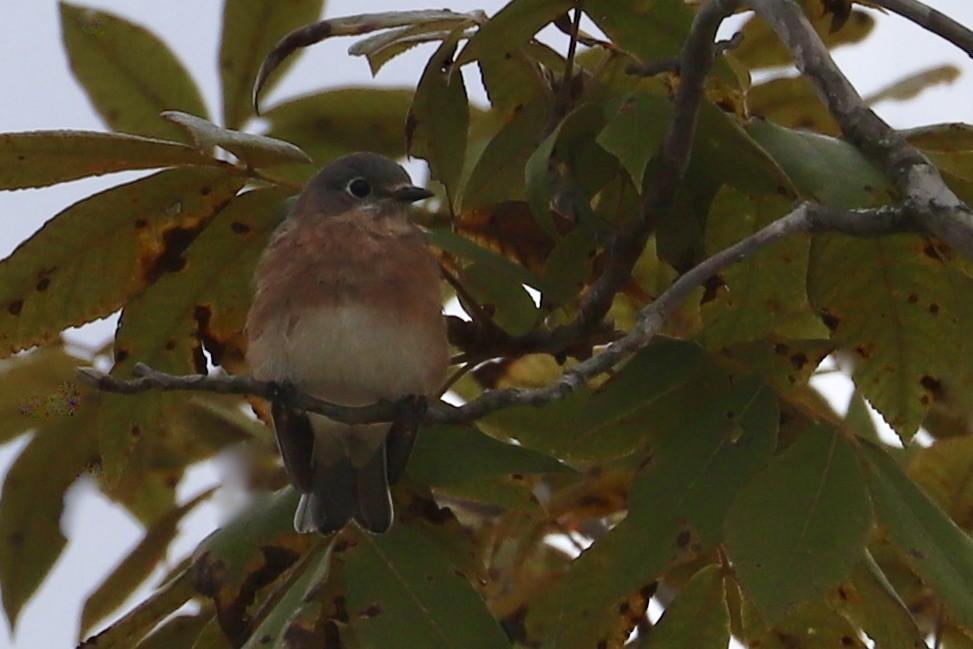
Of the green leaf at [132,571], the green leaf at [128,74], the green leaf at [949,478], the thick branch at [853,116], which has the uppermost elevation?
the thick branch at [853,116]

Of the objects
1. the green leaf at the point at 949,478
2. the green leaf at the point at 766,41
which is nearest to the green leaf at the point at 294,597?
the green leaf at the point at 949,478

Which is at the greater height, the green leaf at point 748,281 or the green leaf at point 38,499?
the green leaf at point 748,281

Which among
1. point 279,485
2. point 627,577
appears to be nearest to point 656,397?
point 627,577

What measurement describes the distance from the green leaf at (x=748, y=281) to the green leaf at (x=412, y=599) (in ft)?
2.29

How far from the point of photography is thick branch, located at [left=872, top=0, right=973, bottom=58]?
221 cm

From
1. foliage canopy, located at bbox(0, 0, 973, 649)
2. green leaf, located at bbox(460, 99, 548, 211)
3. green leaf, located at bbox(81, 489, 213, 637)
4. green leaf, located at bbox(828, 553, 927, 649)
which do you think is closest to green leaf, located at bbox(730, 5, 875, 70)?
foliage canopy, located at bbox(0, 0, 973, 649)

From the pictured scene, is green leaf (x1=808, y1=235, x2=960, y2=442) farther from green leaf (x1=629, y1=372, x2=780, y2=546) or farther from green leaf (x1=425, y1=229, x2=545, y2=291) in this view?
green leaf (x1=425, y1=229, x2=545, y2=291)

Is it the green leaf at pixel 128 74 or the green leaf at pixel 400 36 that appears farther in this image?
the green leaf at pixel 128 74

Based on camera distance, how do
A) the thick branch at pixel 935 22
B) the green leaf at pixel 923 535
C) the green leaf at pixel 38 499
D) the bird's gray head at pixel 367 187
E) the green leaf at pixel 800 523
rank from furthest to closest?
1. the bird's gray head at pixel 367 187
2. the green leaf at pixel 38 499
3. the green leaf at pixel 923 535
4. the green leaf at pixel 800 523
5. the thick branch at pixel 935 22

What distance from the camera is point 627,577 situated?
2.59 m

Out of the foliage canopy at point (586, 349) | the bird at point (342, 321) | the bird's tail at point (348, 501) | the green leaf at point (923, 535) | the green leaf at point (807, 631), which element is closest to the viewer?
the green leaf at point (923, 535)

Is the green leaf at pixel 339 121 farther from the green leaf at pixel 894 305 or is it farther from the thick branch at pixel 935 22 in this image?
the thick branch at pixel 935 22

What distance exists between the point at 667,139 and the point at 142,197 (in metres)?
1.14

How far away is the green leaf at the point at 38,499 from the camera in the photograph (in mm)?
3377
